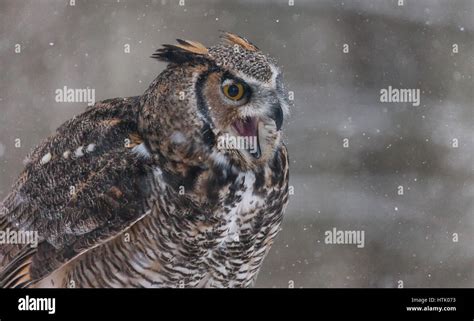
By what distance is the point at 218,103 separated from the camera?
2320mm

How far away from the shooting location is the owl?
7.72 feet

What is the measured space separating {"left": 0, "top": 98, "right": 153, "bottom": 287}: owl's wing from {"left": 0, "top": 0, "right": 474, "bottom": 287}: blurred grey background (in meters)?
0.34

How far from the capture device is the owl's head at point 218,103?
230 centimetres

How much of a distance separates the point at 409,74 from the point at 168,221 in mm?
1561

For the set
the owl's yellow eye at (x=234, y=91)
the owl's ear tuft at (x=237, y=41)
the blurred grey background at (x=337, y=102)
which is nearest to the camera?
the owl's yellow eye at (x=234, y=91)

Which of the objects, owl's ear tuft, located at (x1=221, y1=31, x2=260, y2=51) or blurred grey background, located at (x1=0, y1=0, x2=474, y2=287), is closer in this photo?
owl's ear tuft, located at (x1=221, y1=31, x2=260, y2=51)

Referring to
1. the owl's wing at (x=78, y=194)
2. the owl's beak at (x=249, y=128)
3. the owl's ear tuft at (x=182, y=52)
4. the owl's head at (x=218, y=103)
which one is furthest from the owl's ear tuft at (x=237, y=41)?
the owl's wing at (x=78, y=194)

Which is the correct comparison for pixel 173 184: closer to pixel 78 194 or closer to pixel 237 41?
pixel 78 194

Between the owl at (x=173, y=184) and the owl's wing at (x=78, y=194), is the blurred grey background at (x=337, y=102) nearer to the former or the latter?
the owl's wing at (x=78, y=194)

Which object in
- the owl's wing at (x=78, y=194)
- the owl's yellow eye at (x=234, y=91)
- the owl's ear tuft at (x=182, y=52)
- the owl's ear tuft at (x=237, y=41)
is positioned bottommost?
the owl's wing at (x=78, y=194)

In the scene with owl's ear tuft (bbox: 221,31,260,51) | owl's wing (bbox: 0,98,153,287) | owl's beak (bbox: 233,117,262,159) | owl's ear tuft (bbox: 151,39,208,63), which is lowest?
owl's wing (bbox: 0,98,153,287)

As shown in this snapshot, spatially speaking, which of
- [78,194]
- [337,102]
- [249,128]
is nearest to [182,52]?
[249,128]

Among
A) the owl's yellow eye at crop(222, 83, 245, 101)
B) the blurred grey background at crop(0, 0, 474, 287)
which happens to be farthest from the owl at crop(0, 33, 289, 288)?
the blurred grey background at crop(0, 0, 474, 287)

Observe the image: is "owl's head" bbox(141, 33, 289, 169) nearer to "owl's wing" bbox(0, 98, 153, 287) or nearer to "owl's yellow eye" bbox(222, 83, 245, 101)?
"owl's yellow eye" bbox(222, 83, 245, 101)
